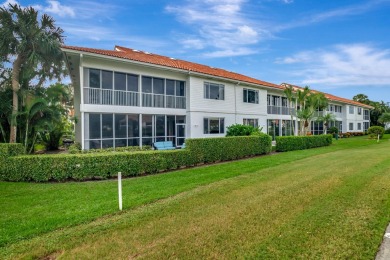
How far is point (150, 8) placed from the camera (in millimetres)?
15633

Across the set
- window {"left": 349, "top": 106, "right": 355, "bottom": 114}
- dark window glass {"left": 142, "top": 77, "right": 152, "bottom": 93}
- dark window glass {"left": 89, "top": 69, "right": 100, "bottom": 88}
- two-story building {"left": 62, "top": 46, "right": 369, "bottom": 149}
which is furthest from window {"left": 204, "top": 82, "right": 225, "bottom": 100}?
window {"left": 349, "top": 106, "right": 355, "bottom": 114}

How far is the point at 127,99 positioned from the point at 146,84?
2.12 metres

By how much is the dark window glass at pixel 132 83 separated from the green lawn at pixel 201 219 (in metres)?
10.6

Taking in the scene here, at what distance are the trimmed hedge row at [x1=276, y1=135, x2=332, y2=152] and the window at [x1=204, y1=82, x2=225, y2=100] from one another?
676 cm

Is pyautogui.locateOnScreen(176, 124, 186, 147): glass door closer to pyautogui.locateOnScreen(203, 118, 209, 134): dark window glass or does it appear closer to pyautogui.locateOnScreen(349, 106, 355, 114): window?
pyautogui.locateOnScreen(203, 118, 209, 134): dark window glass

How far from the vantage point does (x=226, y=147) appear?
14914mm

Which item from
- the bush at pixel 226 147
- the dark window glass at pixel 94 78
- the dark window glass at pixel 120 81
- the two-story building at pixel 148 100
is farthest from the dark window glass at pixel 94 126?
the bush at pixel 226 147

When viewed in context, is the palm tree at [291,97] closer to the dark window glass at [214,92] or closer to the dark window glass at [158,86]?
the dark window glass at [214,92]

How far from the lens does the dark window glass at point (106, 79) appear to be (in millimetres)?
17141

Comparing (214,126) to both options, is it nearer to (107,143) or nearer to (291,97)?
(107,143)

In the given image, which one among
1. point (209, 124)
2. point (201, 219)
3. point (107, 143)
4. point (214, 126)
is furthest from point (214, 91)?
point (201, 219)

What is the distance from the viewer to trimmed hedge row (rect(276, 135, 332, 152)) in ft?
67.4

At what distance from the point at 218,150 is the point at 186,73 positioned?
30.1ft

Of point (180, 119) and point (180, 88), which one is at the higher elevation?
point (180, 88)
